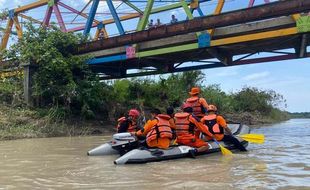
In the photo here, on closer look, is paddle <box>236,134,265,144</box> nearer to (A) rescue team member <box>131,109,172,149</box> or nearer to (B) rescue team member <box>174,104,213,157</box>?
(B) rescue team member <box>174,104,213,157</box>

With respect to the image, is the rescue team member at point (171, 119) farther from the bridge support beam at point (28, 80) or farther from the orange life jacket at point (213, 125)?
the bridge support beam at point (28, 80)

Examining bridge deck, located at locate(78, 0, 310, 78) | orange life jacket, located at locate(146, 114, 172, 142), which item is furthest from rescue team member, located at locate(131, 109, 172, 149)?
bridge deck, located at locate(78, 0, 310, 78)

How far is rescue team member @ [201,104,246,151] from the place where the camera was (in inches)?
382

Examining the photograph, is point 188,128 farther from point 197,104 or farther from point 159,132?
point 197,104

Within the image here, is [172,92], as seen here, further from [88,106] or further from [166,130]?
[166,130]

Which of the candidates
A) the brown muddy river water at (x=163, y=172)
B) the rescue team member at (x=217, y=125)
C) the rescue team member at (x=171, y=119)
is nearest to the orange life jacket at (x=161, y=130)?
the rescue team member at (x=171, y=119)

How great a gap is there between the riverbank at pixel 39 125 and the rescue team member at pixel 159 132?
7840 mm

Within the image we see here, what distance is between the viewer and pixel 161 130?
8.52 meters

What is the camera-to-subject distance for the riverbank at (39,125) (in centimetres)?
1526

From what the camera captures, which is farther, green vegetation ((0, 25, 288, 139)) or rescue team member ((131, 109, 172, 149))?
green vegetation ((0, 25, 288, 139))

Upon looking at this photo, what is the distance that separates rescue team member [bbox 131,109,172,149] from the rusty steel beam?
24.0 ft

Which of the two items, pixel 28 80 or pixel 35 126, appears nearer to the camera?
pixel 35 126

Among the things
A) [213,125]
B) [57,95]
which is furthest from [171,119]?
[57,95]

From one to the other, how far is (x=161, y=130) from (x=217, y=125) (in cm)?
188
